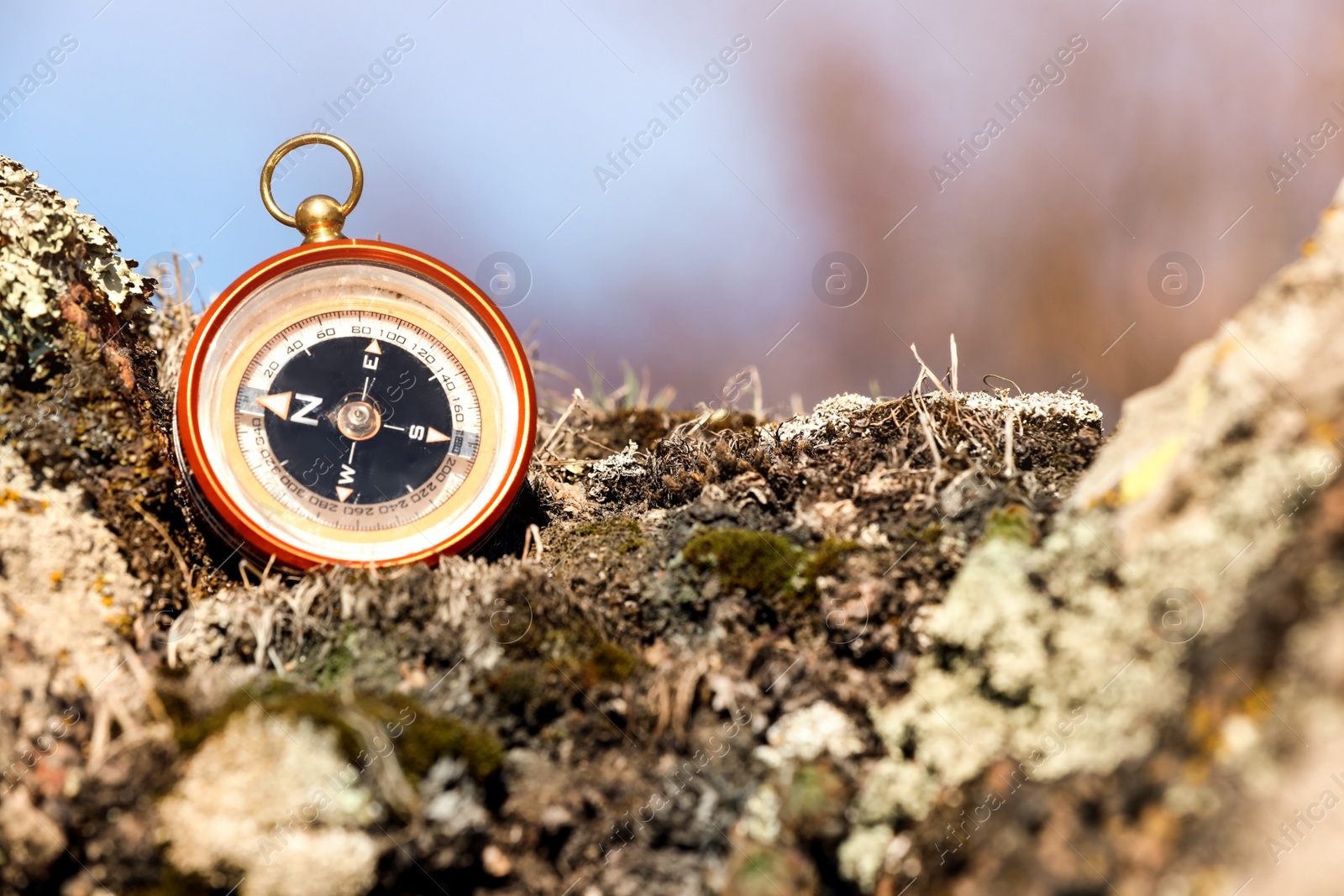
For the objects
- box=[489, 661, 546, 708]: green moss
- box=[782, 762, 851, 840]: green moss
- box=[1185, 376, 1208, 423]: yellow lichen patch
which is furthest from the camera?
box=[489, 661, 546, 708]: green moss

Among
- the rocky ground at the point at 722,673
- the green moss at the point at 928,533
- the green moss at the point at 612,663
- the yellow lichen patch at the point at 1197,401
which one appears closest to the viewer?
the rocky ground at the point at 722,673

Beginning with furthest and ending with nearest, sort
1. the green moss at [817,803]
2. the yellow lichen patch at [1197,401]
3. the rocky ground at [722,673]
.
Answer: the yellow lichen patch at [1197,401] → the green moss at [817,803] → the rocky ground at [722,673]

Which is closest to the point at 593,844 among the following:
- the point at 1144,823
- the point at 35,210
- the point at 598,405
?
the point at 1144,823

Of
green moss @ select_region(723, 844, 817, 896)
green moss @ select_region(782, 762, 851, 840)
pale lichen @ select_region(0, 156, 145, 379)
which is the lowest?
green moss @ select_region(723, 844, 817, 896)

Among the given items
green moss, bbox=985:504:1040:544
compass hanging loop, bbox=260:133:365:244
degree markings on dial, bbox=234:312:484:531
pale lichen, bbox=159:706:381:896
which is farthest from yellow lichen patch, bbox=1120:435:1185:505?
compass hanging loop, bbox=260:133:365:244

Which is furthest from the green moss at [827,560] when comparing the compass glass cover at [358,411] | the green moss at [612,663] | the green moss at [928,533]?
the compass glass cover at [358,411]

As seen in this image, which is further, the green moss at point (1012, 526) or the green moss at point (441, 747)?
the green moss at point (1012, 526)

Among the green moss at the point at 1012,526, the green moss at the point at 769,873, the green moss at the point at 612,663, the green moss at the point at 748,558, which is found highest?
the green moss at the point at 748,558

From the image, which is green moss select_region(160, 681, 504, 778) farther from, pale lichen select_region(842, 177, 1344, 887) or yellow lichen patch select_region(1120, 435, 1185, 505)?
yellow lichen patch select_region(1120, 435, 1185, 505)

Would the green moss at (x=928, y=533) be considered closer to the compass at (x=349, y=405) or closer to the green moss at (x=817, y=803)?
the green moss at (x=817, y=803)
